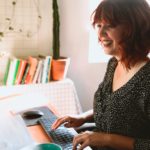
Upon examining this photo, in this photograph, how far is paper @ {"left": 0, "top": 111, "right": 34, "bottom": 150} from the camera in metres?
1.13

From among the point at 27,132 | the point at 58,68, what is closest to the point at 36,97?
the point at 58,68

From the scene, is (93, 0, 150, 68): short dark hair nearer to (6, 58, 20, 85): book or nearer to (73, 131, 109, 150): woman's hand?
(73, 131, 109, 150): woman's hand

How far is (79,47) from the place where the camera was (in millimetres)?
2807

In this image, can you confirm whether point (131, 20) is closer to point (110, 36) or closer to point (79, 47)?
point (110, 36)

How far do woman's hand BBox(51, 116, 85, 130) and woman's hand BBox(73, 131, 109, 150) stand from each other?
0.22 m

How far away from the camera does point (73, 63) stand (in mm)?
2828

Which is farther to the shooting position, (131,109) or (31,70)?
(31,70)

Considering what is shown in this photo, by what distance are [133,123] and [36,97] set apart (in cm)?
98

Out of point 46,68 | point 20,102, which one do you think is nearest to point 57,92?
point 46,68

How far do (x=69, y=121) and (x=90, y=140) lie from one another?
0.28 meters

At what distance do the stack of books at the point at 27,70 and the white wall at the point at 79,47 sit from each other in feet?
1.12

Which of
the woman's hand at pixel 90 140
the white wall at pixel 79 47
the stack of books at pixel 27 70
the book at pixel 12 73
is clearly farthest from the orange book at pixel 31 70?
the woman's hand at pixel 90 140

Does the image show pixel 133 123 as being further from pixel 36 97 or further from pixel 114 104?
pixel 36 97

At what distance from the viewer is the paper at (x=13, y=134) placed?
3.69 feet
